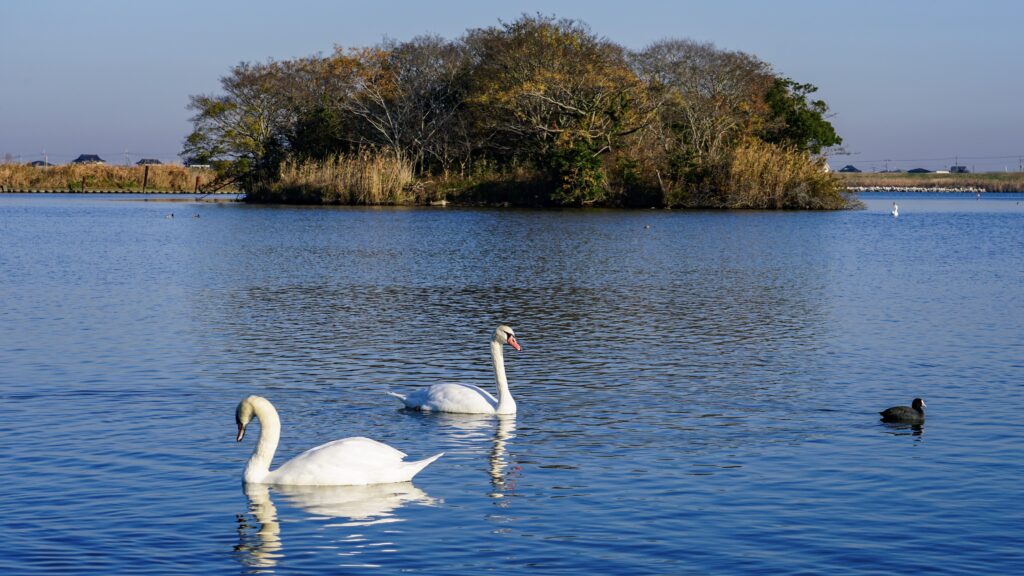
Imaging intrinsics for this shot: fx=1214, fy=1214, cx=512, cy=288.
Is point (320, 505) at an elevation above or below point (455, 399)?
below

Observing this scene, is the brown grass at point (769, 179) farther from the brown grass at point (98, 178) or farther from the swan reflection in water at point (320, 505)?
the swan reflection in water at point (320, 505)

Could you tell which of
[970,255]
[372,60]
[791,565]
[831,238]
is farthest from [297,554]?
[372,60]

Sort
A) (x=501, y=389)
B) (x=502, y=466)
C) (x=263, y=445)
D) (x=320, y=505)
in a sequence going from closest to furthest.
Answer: (x=320, y=505), (x=263, y=445), (x=502, y=466), (x=501, y=389)

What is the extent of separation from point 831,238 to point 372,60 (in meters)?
42.6

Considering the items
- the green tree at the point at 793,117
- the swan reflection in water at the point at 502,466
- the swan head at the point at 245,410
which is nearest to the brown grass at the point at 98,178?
the green tree at the point at 793,117

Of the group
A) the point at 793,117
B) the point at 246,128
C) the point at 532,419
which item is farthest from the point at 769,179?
the point at 532,419

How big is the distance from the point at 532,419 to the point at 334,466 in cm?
387

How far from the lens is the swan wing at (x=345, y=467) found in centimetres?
1130

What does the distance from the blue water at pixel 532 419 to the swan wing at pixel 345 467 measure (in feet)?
0.44

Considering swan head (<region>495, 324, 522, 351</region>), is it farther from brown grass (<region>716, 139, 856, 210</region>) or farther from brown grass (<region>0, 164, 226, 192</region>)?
brown grass (<region>0, 164, 226, 192</region>)

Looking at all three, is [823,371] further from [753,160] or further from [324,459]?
[753,160]

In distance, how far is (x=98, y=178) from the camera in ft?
399

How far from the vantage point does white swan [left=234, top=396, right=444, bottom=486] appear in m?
11.3

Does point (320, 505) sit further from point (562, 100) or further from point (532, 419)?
point (562, 100)
